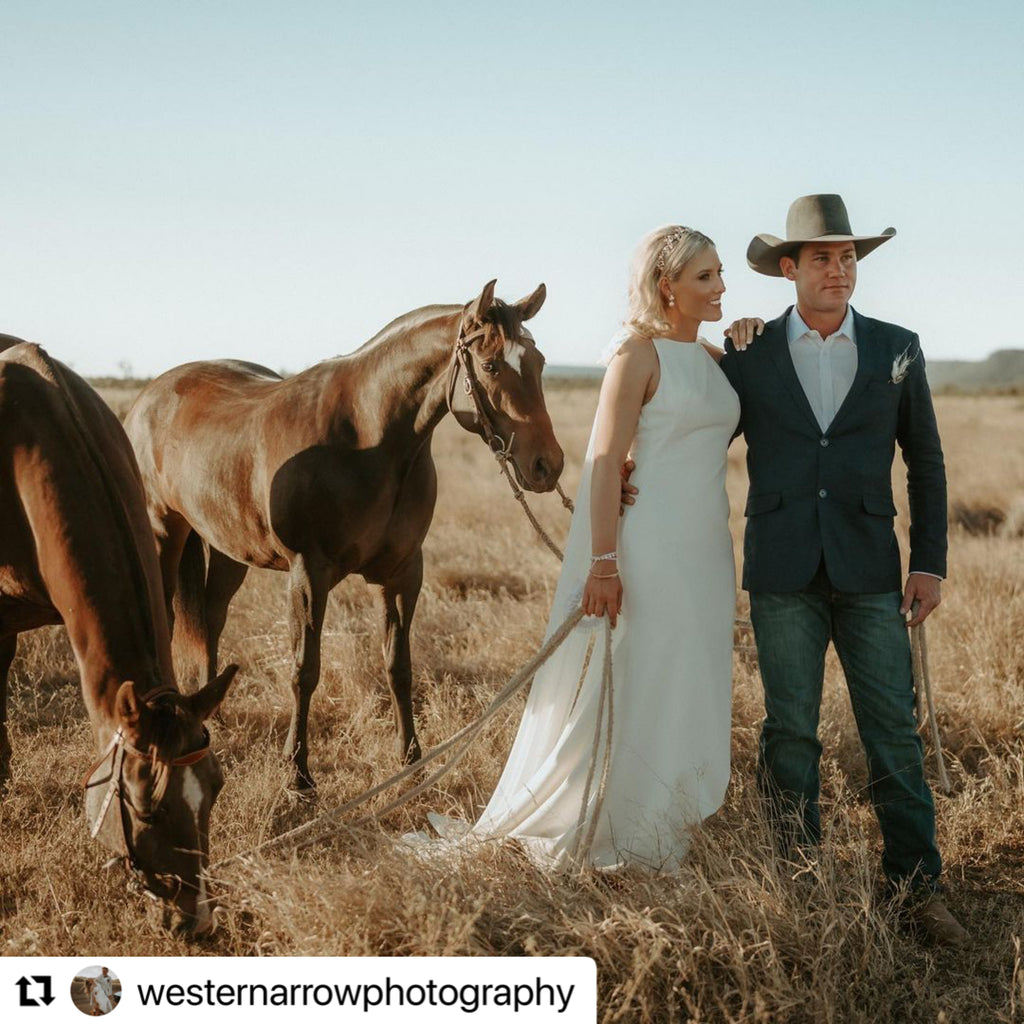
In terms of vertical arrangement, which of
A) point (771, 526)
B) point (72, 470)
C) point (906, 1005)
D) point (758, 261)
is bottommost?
point (906, 1005)

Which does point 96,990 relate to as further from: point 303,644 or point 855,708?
point 855,708

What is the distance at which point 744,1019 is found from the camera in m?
2.53

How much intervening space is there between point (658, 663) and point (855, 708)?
70 cm

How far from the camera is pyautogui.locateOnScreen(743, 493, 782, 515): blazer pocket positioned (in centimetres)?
329

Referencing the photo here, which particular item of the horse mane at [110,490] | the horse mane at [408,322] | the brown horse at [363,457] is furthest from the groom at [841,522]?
the horse mane at [110,490]

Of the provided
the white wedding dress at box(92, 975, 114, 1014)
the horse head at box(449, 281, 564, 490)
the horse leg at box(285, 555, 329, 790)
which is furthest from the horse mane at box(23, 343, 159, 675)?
the horse head at box(449, 281, 564, 490)

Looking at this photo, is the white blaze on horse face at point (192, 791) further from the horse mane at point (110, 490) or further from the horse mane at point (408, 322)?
the horse mane at point (408, 322)

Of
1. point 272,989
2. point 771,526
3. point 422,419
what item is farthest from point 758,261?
point 272,989

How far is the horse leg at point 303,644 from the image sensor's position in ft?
14.6

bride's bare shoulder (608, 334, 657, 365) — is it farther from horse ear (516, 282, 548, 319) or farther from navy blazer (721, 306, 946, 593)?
horse ear (516, 282, 548, 319)

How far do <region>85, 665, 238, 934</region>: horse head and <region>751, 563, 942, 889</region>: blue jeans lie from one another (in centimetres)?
185

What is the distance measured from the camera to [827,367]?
3.29 meters

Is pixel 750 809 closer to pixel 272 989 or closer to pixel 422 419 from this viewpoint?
pixel 272 989

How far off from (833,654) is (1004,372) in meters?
141
